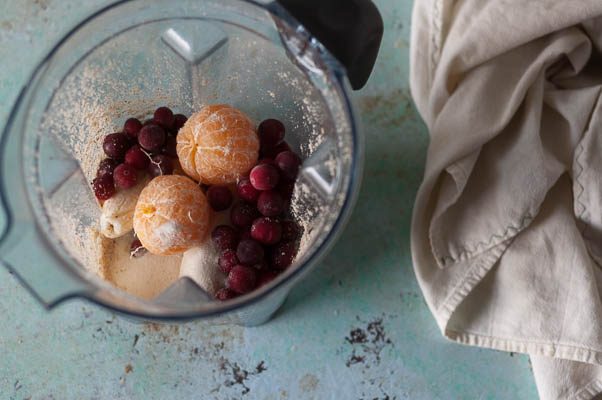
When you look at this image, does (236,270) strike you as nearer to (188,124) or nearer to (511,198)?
(188,124)

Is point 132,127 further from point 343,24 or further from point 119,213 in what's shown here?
point 343,24

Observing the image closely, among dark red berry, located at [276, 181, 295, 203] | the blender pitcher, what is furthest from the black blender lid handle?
dark red berry, located at [276, 181, 295, 203]

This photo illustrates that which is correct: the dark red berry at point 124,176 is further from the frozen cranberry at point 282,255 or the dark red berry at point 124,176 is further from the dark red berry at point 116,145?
the frozen cranberry at point 282,255

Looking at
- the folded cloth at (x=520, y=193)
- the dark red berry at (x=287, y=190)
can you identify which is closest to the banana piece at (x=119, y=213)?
the dark red berry at (x=287, y=190)

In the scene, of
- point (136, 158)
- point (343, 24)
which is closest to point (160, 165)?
point (136, 158)

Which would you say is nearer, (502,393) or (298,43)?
(298,43)

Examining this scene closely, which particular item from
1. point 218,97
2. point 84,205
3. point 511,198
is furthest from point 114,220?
point 511,198

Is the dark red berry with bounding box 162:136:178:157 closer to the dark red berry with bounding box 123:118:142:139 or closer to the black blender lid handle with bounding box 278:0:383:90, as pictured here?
the dark red berry with bounding box 123:118:142:139
